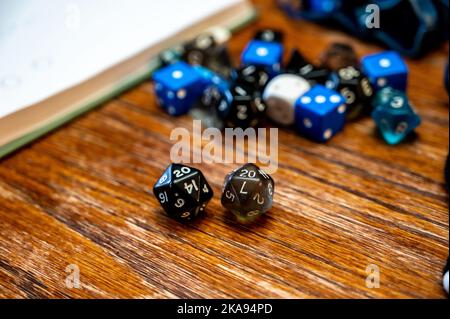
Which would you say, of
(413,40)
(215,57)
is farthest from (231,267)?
(413,40)

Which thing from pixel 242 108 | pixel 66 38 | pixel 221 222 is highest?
pixel 66 38

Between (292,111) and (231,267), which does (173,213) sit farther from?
(292,111)

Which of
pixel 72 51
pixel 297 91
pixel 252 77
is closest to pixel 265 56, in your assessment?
pixel 252 77

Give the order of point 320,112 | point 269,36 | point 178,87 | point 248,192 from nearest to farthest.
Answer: point 248,192 → point 320,112 → point 178,87 → point 269,36

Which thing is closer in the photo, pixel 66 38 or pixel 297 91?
pixel 297 91

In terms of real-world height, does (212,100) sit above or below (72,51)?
below

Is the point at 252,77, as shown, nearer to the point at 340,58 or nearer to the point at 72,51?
the point at 340,58

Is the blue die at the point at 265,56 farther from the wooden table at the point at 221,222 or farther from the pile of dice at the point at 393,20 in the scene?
the pile of dice at the point at 393,20
